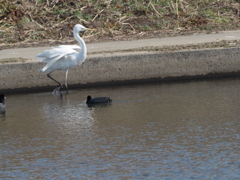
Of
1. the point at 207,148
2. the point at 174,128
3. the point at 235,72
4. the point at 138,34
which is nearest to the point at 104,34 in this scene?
the point at 138,34

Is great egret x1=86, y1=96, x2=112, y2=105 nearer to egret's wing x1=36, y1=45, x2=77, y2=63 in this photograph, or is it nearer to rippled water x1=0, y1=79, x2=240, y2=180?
rippled water x1=0, y1=79, x2=240, y2=180

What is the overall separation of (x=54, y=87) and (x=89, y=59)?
1124 mm

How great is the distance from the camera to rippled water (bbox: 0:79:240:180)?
7039 millimetres

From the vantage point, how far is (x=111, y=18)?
60.7ft

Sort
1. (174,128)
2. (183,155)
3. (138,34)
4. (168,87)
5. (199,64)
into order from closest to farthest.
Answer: (183,155) < (174,128) < (168,87) < (199,64) < (138,34)

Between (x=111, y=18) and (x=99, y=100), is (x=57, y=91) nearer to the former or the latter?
(x=99, y=100)

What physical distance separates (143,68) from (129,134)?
15.4ft

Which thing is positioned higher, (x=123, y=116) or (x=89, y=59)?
(x=89, y=59)

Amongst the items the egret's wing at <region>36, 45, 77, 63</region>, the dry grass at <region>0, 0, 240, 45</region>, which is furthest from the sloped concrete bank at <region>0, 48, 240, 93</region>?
the dry grass at <region>0, 0, 240, 45</region>

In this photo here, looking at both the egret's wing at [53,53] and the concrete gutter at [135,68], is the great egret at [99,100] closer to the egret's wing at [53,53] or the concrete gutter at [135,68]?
the egret's wing at [53,53]

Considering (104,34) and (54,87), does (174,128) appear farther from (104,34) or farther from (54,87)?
(104,34)

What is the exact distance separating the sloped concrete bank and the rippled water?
2.02 feet

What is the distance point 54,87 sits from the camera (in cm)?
1361

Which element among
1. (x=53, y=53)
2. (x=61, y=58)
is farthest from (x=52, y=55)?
(x=61, y=58)
